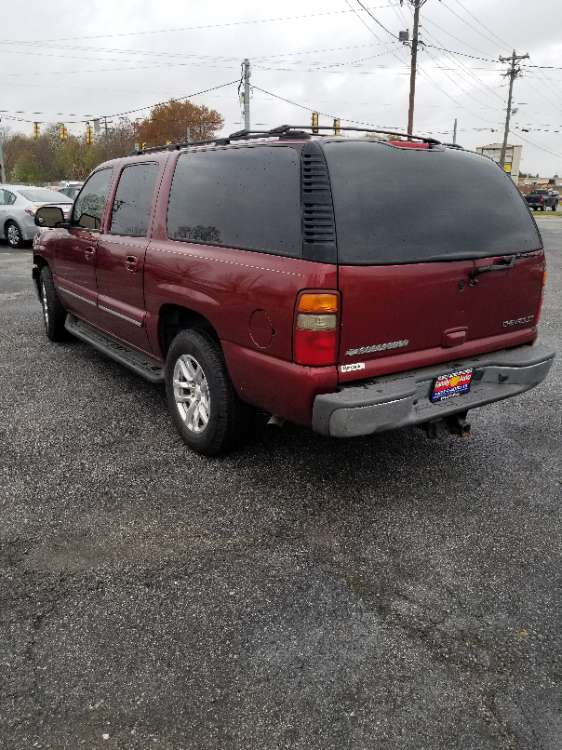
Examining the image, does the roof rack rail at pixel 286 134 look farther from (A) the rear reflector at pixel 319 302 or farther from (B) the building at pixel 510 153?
(B) the building at pixel 510 153

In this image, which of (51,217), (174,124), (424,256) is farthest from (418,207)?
(174,124)

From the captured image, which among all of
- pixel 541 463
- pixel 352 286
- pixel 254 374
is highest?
pixel 352 286

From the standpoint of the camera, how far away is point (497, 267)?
3.33m

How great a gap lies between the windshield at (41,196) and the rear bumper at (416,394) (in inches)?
514

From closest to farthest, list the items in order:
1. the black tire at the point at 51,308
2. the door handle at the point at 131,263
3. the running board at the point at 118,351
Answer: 1. the door handle at the point at 131,263
2. the running board at the point at 118,351
3. the black tire at the point at 51,308

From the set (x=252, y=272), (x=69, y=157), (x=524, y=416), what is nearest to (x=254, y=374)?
(x=252, y=272)

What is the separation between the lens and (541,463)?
12.7 ft

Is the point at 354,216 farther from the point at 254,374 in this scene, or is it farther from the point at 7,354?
the point at 7,354

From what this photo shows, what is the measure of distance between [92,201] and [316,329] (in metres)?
3.29

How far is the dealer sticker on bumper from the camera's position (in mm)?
3240

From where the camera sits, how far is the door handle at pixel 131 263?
14.0 ft

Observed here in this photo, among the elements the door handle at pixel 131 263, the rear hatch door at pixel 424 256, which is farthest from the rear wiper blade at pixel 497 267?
the door handle at pixel 131 263

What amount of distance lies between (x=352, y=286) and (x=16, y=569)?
2.02 meters

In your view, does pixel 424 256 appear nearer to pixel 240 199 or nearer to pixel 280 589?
pixel 240 199
